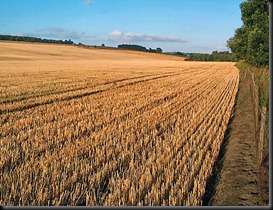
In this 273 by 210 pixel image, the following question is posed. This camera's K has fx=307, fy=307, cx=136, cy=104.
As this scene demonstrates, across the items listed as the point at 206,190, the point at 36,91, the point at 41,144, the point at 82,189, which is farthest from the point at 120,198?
the point at 36,91

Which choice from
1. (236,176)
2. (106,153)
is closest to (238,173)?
(236,176)

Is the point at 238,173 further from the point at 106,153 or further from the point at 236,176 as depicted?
the point at 106,153

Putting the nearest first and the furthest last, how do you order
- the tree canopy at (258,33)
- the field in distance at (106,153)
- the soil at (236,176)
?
the field in distance at (106,153), the soil at (236,176), the tree canopy at (258,33)

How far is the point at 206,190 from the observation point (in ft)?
17.9

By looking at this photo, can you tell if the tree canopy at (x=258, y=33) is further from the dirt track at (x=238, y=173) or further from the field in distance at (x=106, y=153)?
the dirt track at (x=238, y=173)

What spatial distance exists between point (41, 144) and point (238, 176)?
444 cm

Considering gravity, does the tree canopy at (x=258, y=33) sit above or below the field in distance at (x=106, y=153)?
above

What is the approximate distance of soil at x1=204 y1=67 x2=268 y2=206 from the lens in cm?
512

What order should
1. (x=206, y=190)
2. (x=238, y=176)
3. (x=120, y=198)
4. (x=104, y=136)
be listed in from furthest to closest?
(x=104, y=136) < (x=238, y=176) < (x=206, y=190) < (x=120, y=198)

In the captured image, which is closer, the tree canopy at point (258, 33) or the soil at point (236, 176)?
the soil at point (236, 176)

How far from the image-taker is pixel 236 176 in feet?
20.1

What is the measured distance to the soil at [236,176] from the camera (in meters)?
5.12

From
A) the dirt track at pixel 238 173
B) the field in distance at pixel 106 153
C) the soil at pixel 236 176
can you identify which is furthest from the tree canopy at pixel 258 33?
the soil at pixel 236 176

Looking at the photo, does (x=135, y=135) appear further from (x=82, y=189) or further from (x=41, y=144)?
(x=82, y=189)
